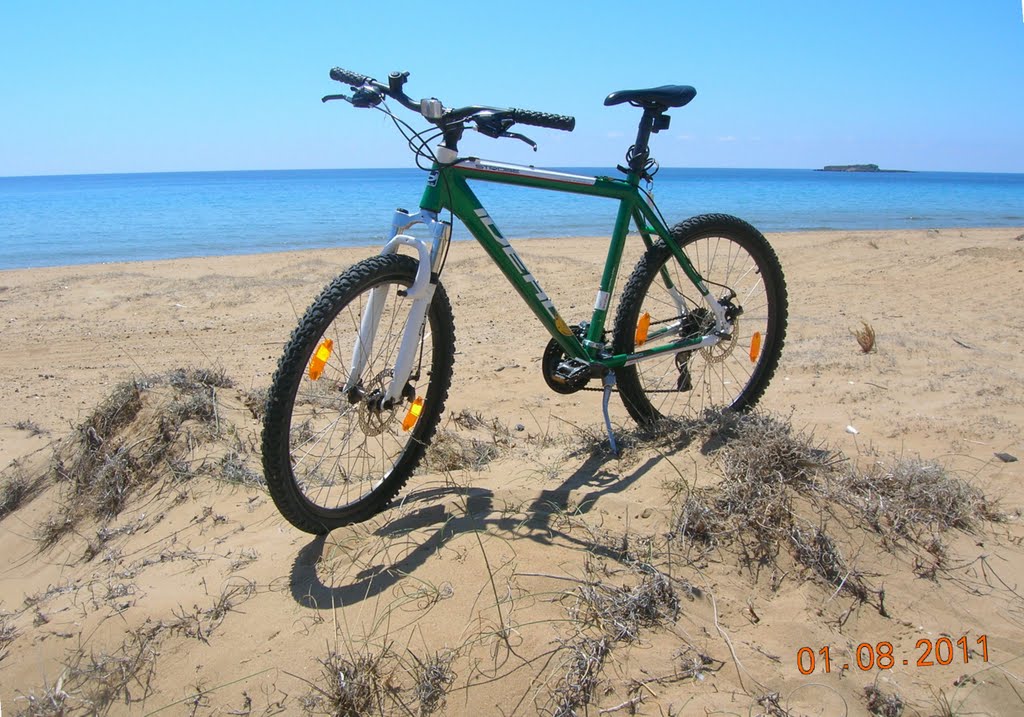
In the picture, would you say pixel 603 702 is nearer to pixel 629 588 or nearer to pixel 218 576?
pixel 629 588

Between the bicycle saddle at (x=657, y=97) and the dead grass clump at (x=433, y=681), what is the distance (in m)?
2.59

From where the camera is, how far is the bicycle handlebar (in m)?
2.91

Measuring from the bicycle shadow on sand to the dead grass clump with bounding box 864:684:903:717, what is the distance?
798 mm

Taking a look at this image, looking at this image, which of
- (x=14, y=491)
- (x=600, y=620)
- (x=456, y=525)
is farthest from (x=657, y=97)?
(x=14, y=491)

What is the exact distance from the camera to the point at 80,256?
16.5 meters

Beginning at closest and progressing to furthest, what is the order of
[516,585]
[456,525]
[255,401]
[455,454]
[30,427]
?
1. [516,585]
2. [456,525]
3. [455,454]
4. [255,401]
5. [30,427]

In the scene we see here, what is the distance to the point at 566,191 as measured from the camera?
345cm

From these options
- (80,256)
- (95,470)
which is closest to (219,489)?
(95,470)

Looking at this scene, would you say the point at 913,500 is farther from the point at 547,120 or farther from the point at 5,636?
the point at 5,636

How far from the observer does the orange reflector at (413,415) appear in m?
3.04

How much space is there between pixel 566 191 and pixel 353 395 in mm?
1414

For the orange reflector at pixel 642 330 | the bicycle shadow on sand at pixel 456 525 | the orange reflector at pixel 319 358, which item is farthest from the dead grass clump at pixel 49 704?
the orange reflector at pixel 642 330

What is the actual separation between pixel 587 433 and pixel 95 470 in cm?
249
